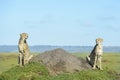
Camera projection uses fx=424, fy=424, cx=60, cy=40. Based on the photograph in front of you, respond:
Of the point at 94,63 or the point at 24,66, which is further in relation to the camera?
the point at 94,63

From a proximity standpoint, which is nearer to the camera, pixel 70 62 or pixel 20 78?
pixel 20 78

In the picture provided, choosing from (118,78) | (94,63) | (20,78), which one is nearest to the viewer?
(20,78)

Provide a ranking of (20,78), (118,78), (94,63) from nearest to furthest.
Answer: (20,78) < (118,78) < (94,63)

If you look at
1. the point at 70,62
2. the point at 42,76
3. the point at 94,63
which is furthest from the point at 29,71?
the point at 94,63

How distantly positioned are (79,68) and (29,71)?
3215 mm

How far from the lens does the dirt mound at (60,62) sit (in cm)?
2425

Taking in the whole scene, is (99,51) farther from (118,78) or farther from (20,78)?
(20,78)

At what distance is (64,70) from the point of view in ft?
79.6

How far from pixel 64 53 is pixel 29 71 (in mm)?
2933

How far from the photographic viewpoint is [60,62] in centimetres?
2458

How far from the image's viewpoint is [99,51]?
25641mm

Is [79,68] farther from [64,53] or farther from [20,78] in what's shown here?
[20,78]

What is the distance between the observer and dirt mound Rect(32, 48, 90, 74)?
2425 cm

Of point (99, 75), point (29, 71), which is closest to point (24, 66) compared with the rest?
point (29, 71)
